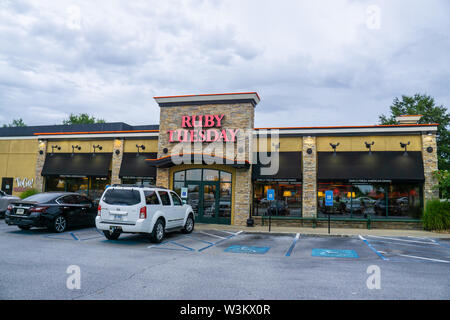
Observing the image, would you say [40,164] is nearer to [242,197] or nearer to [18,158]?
[18,158]

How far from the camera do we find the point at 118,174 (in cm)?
2053

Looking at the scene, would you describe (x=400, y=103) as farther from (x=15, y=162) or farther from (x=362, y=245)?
(x=15, y=162)

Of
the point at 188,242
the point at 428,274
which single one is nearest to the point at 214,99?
the point at 188,242

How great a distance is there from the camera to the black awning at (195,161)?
16.6m

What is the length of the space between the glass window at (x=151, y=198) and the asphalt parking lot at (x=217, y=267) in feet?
4.66

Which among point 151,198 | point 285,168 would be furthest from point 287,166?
point 151,198

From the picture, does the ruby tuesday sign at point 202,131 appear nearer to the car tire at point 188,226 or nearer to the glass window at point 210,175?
the glass window at point 210,175

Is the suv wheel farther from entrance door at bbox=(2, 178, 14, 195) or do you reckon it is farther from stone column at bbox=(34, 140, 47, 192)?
entrance door at bbox=(2, 178, 14, 195)

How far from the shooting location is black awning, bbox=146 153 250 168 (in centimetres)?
1658

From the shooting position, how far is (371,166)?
17109 millimetres

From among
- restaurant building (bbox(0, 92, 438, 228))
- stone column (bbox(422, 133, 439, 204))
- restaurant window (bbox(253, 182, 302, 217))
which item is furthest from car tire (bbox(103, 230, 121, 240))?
stone column (bbox(422, 133, 439, 204))

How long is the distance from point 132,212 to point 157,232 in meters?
1.20
